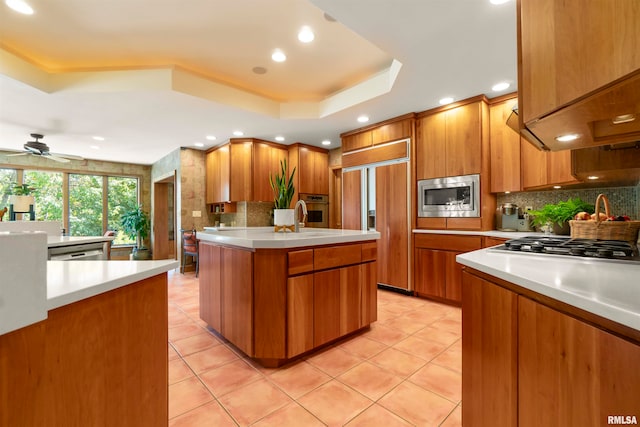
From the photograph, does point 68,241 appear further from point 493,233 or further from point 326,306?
point 493,233

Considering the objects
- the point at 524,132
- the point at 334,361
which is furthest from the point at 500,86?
the point at 334,361

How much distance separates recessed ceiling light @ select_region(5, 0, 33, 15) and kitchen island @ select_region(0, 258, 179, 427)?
2.24m

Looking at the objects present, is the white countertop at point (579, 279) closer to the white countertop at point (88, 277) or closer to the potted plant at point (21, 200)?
the white countertop at point (88, 277)

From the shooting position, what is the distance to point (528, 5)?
2.75ft

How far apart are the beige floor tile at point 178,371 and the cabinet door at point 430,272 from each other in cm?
264

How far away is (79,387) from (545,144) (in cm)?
185

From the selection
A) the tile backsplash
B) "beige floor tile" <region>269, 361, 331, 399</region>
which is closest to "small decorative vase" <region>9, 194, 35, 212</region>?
"beige floor tile" <region>269, 361, 331, 399</region>

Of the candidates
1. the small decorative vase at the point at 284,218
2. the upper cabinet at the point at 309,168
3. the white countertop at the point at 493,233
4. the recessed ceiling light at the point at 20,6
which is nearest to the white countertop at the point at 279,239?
the small decorative vase at the point at 284,218

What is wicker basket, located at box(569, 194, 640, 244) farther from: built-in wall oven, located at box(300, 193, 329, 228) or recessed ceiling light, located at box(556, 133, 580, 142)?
built-in wall oven, located at box(300, 193, 329, 228)

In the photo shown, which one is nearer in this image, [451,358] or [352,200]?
[451,358]

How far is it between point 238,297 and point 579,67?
2.05 m

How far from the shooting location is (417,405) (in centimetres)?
146

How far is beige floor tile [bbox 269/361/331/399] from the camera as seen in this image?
62.9 inches

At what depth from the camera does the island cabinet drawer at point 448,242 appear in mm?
2898
